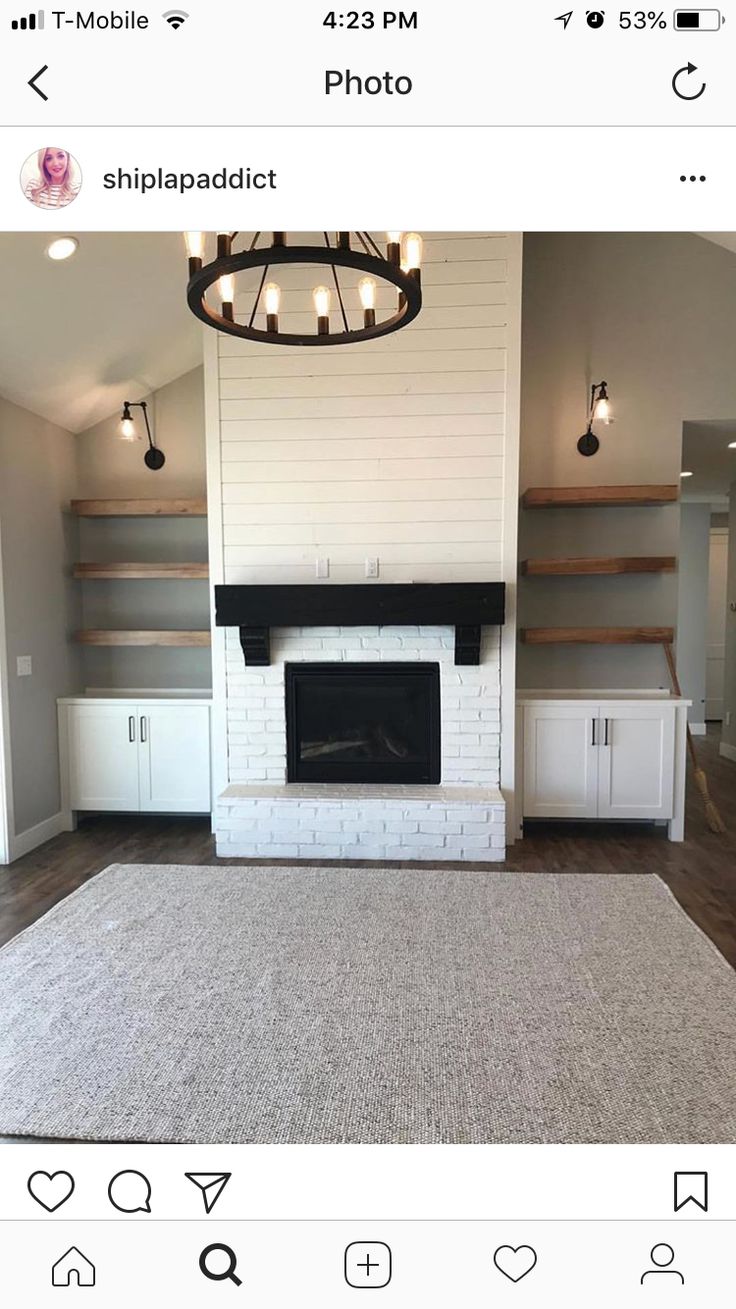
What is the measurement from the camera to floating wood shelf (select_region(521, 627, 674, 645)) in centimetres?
362

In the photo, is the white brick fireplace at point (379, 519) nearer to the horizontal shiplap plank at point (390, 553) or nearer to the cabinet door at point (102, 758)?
the horizontal shiplap plank at point (390, 553)

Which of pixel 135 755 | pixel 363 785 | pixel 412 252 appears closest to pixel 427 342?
Result: pixel 412 252

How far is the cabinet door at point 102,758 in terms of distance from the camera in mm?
3693

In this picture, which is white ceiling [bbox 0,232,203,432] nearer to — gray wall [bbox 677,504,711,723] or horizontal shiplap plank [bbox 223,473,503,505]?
horizontal shiplap plank [bbox 223,473,503,505]

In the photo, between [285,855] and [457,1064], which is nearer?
[457,1064]
